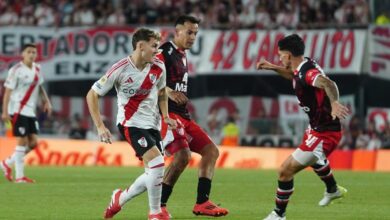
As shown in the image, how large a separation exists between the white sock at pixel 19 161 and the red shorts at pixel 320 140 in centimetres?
833

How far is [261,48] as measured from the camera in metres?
32.3

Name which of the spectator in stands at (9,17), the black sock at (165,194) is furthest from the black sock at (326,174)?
the spectator in stands at (9,17)

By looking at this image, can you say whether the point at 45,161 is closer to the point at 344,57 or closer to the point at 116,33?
the point at 116,33

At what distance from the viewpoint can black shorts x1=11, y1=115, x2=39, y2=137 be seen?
20906mm

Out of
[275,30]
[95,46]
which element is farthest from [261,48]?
[95,46]

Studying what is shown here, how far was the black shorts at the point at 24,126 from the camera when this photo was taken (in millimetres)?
20906

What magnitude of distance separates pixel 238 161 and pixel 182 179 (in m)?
8.23

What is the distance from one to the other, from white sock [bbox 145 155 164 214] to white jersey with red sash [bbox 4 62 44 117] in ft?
29.3

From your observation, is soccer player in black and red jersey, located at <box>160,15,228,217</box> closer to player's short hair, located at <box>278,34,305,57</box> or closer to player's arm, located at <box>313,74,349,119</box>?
player's short hair, located at <box>278,34,305,57</box>

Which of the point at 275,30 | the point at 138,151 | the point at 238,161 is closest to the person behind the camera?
the point at 138,151

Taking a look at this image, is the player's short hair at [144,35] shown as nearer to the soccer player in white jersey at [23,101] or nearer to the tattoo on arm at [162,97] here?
the tattoo on arm at [162,97]

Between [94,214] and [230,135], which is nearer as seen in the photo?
[94,214]

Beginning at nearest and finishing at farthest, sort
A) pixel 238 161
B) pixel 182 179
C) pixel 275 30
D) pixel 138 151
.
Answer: pixel 138 151 → pixel 182 179 → pixel 238 161 → pixel 275 30

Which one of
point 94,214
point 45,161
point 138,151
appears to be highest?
point 138,151
